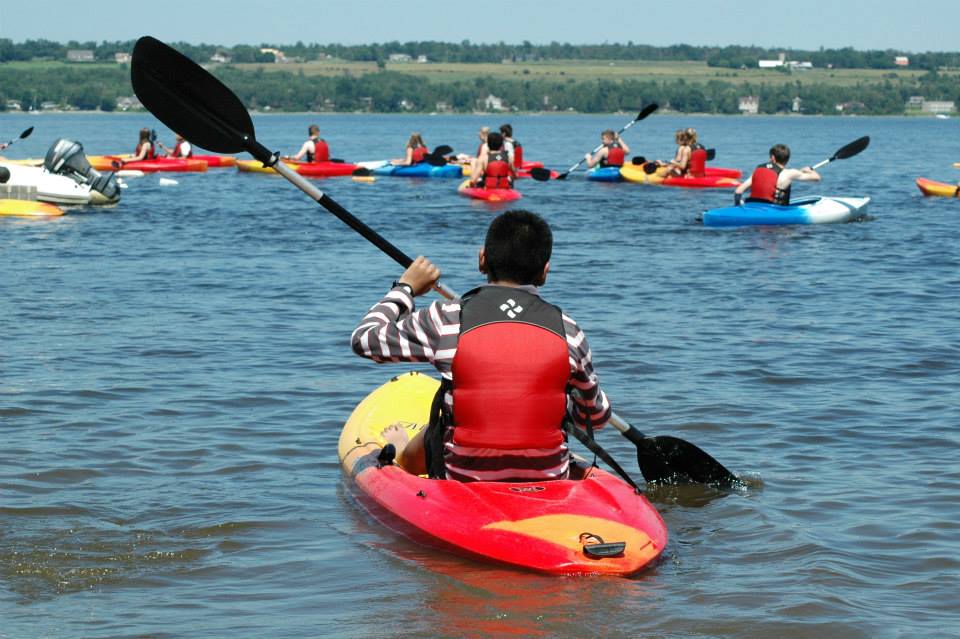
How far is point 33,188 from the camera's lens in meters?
22.6

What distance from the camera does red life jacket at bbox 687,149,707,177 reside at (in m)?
27.7

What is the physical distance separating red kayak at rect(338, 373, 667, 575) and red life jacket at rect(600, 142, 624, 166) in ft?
79.7

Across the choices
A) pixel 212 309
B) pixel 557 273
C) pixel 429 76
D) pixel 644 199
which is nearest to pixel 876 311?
pixel 557 273

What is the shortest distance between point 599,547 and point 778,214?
15.6 m

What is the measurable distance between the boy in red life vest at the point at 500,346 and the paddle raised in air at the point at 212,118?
5.04ft

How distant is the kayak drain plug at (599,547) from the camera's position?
538cm

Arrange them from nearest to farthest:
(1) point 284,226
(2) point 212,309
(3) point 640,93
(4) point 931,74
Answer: (2) point 212,309 → (1) point 284,226 → (3) point 640,93 → (4) point 931,74

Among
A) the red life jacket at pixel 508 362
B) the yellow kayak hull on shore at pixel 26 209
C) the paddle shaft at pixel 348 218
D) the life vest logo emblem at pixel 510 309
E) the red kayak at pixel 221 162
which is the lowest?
the red kayak at pixel 221 162

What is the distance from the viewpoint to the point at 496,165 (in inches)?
940

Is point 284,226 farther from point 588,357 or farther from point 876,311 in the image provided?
point 588,357

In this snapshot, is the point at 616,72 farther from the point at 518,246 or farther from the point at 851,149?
the point at 518,246

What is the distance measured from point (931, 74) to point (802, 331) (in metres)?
172

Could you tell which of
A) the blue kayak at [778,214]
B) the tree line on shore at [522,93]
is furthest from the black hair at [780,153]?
the tree line on shore at [522,93]

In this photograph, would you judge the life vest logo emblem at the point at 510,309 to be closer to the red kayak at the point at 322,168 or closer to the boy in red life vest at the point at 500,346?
the boy in red life vest at the point at 500,346
